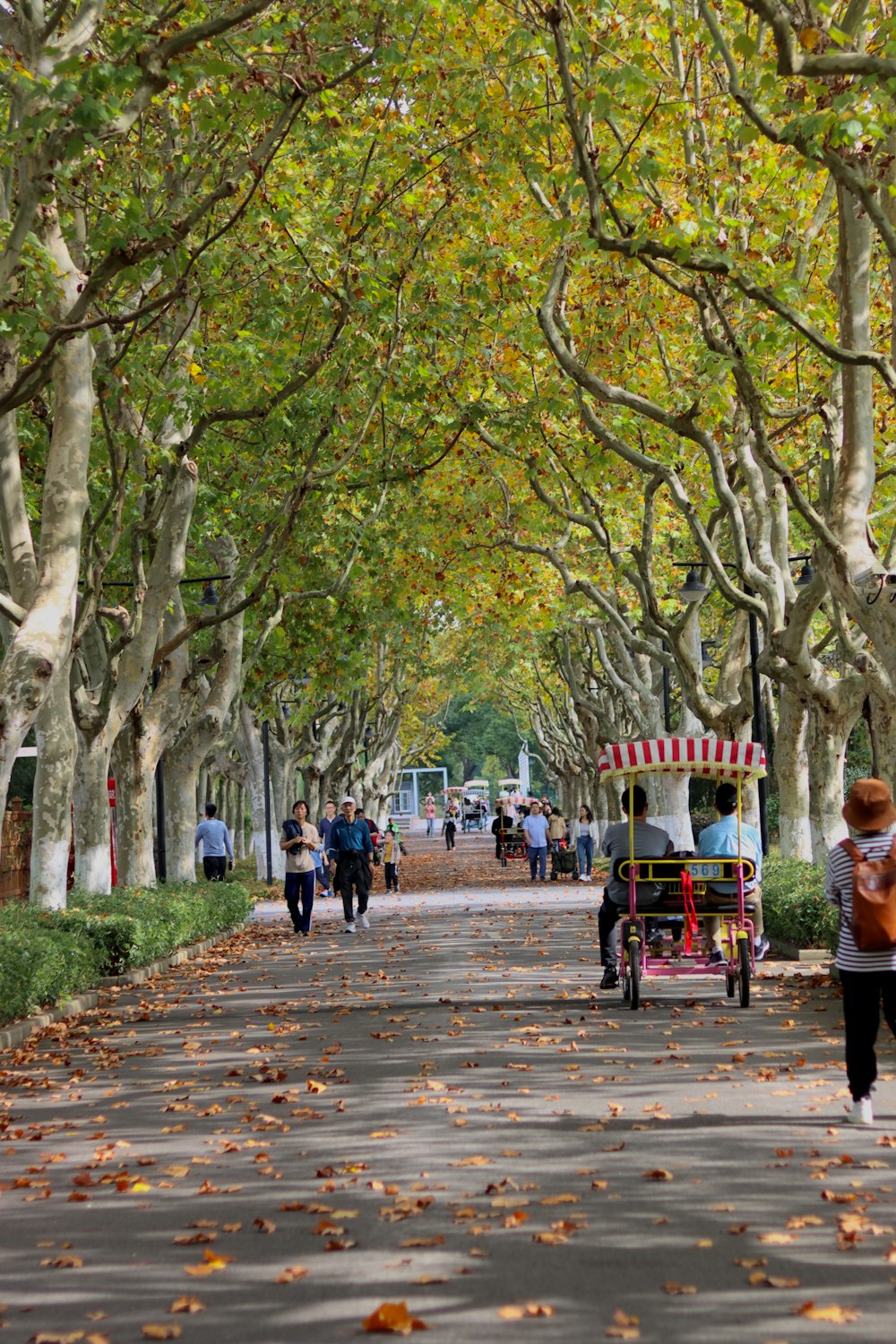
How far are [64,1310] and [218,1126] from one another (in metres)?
3.34

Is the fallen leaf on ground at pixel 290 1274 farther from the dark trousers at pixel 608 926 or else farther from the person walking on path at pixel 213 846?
the person walking on path at pixel 213 846

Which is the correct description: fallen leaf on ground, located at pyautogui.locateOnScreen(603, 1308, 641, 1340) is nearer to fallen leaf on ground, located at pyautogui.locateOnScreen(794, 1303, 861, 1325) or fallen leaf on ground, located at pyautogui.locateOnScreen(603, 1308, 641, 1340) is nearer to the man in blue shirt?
fallen leaf on ground, located at pyautogui.locateOnScreen(794, 1303, 861, 1325)

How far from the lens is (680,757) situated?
13977 mm

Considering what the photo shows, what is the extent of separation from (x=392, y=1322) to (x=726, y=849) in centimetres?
933

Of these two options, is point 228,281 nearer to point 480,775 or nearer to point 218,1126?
point 218,1126


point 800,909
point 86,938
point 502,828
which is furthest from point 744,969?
point 502,828

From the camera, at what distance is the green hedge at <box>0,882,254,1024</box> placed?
12805 mm

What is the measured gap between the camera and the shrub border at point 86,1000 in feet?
40.8

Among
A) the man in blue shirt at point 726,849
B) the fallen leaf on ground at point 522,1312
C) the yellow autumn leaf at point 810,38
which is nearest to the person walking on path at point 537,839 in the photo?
the man in blue shirt at point 726,849

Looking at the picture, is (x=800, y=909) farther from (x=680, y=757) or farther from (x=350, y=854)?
(x=350, y=854)

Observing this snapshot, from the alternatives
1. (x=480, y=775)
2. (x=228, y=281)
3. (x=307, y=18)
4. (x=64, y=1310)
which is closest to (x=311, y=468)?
(x=228, y=281)

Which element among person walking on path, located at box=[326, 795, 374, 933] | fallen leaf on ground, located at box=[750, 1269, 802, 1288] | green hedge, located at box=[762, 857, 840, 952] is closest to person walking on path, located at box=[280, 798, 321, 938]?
person walking on path, located at box=[326, 795, 374, 933]

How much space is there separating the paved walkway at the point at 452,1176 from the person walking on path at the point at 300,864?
10031 millimetres

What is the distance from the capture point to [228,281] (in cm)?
2011
